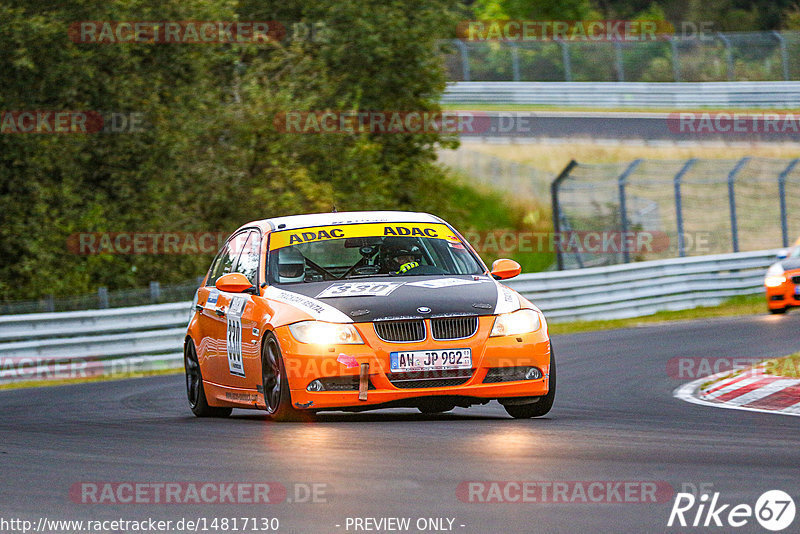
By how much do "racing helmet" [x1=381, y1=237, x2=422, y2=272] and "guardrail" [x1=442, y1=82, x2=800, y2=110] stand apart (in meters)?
31.8

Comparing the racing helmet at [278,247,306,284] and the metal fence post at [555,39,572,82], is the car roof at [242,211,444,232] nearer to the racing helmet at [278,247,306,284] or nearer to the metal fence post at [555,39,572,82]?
the racing helmet at [278,247,306,284]

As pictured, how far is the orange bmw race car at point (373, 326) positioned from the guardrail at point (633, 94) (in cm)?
3177

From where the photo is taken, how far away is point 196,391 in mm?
11695

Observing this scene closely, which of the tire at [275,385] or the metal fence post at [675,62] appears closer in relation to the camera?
the tire at [275,385]

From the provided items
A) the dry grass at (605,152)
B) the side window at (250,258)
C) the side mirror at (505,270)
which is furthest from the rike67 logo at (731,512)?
the dry grass at (605,152)

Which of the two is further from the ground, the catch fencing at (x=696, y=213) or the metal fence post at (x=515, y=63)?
the metal fence post at (x=515, y=63)

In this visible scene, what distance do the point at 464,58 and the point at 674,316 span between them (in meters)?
24.7

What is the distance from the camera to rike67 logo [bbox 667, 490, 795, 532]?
577cm

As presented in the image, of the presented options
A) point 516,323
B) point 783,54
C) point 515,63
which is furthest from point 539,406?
point 515,63

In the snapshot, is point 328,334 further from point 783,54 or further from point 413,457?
point 783,54

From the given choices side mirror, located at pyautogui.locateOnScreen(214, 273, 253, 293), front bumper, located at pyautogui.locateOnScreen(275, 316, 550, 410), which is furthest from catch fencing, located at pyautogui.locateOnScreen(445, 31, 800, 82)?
front bumper, located at pyautogui.locateOnScreen(275, 316, 550, 410)

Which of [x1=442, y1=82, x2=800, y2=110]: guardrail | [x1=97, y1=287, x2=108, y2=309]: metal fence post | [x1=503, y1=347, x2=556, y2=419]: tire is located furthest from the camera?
[x1=442, y1=82, x2=800, y2=110]: guardrail

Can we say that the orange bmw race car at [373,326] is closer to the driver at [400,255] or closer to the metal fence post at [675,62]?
the driver at [400,255]

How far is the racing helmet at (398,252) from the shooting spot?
1055 centimetres
